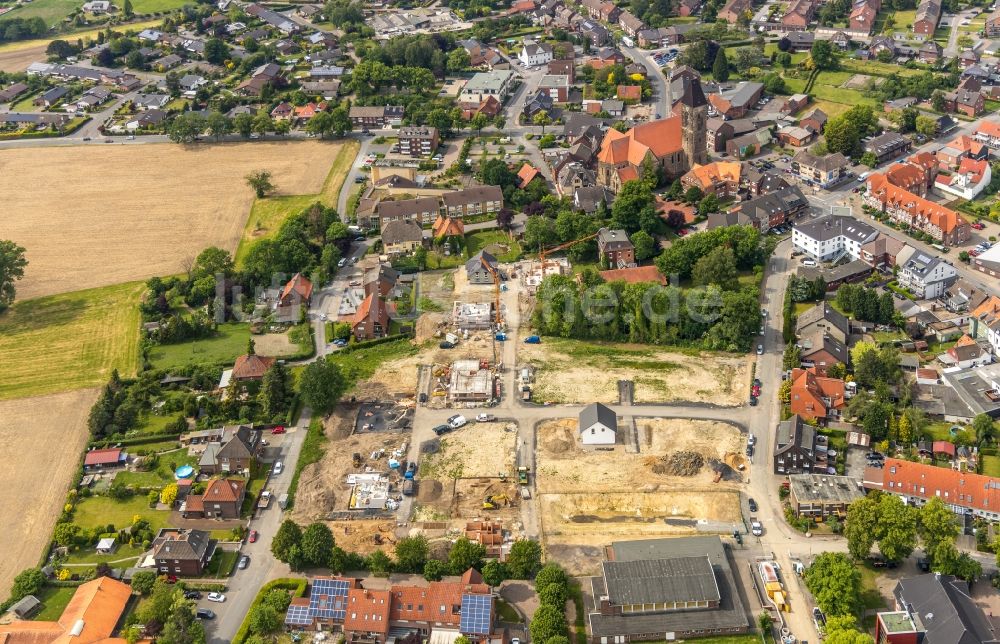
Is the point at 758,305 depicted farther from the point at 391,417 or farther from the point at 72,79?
the point at 72,79

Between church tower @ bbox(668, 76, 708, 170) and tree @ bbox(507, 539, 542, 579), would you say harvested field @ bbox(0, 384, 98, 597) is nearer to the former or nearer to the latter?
tree @ bbox(507, 539, 542, 579)

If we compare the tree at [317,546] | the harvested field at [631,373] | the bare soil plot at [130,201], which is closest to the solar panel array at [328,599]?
the tree at [317,546]

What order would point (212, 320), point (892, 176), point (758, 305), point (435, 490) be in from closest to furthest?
1. point (435, 490)
2. point (758, 305)
3. point (212, 320)
4. point (892, 176)

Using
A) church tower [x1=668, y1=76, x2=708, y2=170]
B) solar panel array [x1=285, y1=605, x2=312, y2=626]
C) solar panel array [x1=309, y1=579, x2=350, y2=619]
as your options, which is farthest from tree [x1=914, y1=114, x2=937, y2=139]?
solar panel array [x1=285, y1=605, x2=312, y2=626]

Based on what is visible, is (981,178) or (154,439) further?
(981,178)

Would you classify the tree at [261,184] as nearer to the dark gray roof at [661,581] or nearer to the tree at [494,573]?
the tree at [494,573]

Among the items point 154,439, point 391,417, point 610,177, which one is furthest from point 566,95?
point 154,439

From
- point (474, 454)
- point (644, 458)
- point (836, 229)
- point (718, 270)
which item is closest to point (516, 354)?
point (474, 454)
